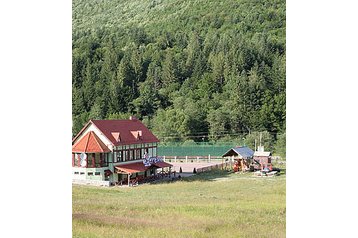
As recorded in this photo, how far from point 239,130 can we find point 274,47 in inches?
37.6

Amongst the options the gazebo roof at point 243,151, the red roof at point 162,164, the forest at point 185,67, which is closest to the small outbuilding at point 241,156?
the gazebo roof at point 243,151

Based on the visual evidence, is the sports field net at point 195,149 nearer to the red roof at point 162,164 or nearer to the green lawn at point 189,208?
the red roof at point 162,164

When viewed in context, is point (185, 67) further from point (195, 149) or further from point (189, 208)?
point (189, 208)

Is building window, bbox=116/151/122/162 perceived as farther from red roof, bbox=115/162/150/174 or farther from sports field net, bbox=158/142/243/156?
sports field net, bbox=158/142/243/156

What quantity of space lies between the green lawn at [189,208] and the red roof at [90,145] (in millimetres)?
435

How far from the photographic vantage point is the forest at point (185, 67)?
725cm

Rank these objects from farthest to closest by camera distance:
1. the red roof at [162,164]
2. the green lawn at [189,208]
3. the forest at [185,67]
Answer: the red roof at [162,164]
the forest at [185,67]
the green lawn at [189,208]

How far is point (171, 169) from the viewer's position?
771 cm

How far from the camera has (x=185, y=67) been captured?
7.61 m

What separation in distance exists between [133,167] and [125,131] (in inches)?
16.2

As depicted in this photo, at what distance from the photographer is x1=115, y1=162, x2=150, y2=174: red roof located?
24.7ft
